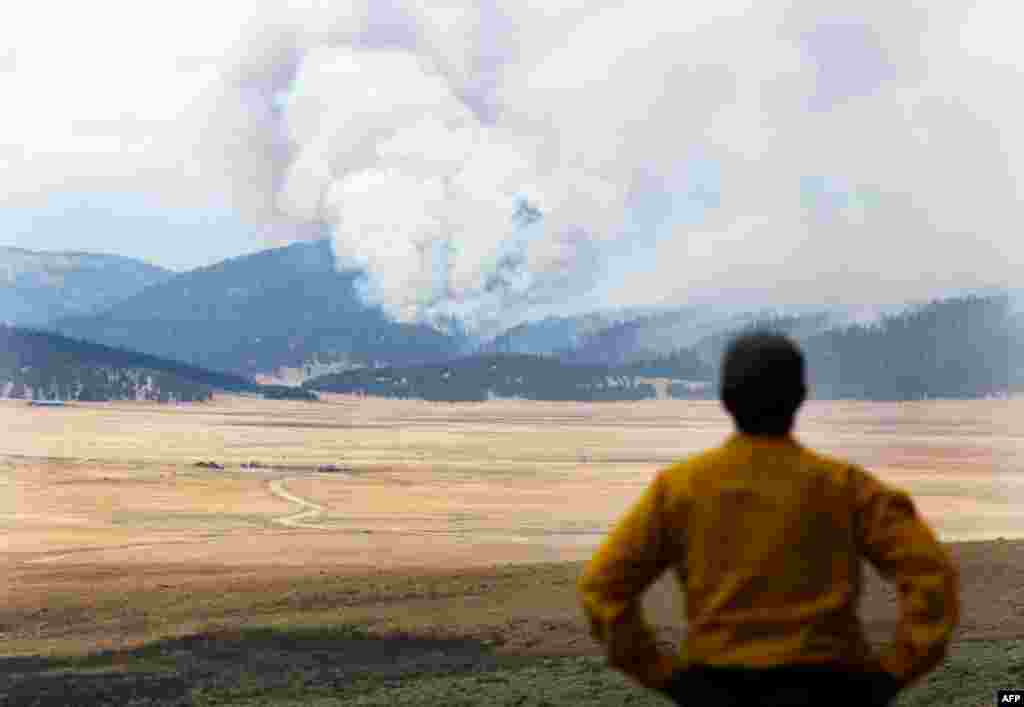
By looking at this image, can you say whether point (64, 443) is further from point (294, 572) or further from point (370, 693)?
point (370, 693)

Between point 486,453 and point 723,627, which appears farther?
point 486,453

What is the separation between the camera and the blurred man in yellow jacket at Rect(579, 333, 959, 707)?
496 cm

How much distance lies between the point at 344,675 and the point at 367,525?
3720 centimetres

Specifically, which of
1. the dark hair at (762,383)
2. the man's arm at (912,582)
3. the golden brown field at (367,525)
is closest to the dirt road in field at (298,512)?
the golden brown field at (367,525)

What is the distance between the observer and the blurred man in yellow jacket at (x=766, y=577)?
496 centimetres

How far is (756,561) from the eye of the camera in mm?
5035

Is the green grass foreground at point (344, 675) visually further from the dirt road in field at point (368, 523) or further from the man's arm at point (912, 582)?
the man's arm at point (912, 582)

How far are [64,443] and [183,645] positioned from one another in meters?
101

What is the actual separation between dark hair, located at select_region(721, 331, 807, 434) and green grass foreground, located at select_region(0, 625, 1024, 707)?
48.7ft

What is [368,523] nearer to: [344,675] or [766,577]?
[344,675]

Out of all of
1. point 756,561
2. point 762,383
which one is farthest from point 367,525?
point 756,561

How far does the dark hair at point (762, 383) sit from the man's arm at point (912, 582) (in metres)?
0.45

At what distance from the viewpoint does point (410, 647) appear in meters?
29.4

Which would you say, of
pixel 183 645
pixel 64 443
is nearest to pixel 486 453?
pixel 64 443
